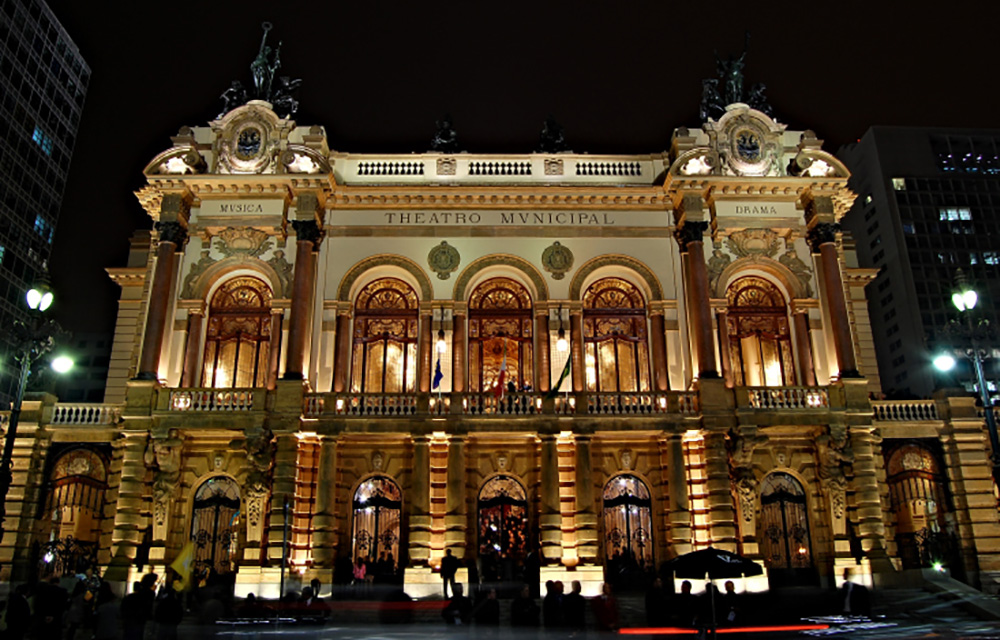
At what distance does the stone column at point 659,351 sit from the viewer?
26.8 m

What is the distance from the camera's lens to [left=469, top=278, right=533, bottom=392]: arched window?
90.6 feet

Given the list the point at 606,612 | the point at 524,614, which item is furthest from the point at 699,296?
the point at 606,612

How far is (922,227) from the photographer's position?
263 feet

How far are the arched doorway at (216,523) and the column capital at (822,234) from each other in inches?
869

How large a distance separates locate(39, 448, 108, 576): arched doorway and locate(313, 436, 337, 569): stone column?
294 inches

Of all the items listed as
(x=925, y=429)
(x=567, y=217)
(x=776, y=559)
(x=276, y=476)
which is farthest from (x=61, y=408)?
(x=925, y=429)

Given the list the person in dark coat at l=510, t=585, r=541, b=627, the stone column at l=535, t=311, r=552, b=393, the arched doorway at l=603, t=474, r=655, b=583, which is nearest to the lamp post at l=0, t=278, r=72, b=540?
the person in dark coat at l=510, t=585, r=541, b=627

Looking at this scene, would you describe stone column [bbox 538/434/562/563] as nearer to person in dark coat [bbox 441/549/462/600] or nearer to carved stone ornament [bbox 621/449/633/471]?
carved stone ornament [bbox 621/449/633/471]

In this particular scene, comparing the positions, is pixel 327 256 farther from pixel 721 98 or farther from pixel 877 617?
pixel 877 617

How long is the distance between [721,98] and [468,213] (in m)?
11.3

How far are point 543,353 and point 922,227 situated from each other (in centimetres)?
6944

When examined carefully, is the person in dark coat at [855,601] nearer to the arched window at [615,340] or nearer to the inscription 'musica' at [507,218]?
the arched window at [615,340]

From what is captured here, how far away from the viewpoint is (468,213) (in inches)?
1123

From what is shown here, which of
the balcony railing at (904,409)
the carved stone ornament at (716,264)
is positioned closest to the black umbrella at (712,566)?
the balcony railing at (904,409)
